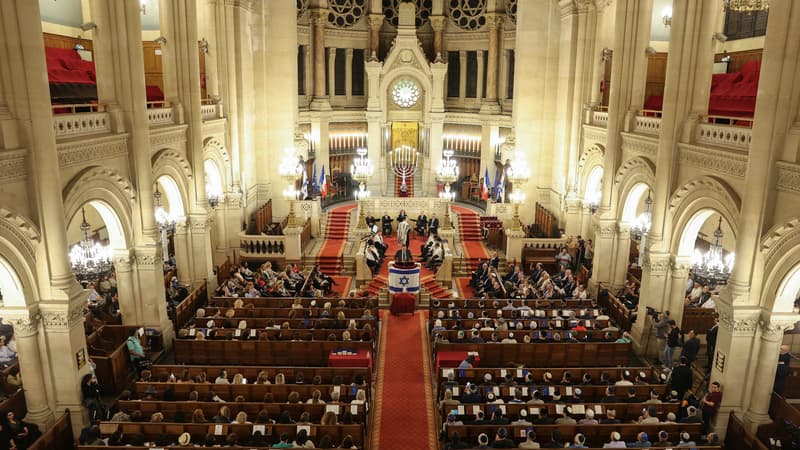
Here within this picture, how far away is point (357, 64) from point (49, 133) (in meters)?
27.2

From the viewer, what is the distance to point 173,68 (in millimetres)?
18438

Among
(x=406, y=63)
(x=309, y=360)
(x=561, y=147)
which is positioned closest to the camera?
(x=309, y=360)

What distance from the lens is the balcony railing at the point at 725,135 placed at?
12961 millimetres

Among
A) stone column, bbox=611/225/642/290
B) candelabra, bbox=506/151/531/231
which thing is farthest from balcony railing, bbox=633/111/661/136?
candelabra, bbox=506/151/531/231

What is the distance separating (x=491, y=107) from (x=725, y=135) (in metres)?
21.9

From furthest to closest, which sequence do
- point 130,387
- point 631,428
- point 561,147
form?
point 561,147, point 130,387, point 631,428

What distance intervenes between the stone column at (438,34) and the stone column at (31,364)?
28106 millimetres

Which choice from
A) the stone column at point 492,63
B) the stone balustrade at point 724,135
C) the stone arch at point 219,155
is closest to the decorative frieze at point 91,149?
the stone arch at point 219,155

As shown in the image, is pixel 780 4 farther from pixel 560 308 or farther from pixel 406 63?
pixel 406 63

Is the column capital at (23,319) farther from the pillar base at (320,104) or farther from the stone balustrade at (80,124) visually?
the pillar base at (320,104)

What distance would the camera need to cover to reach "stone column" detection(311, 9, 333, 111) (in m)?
34.2

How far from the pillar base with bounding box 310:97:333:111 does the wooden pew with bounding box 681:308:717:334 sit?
2407 centimetres

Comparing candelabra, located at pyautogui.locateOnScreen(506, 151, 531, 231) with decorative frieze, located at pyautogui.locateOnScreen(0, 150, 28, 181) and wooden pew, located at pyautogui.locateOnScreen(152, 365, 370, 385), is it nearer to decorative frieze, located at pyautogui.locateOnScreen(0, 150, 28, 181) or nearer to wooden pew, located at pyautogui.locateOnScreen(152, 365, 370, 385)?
wooden pew, located at pyautogui.locateOnScreen(152, 365, 370, 385)

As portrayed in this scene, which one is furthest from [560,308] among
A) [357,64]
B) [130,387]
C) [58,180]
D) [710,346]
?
[357,64]
